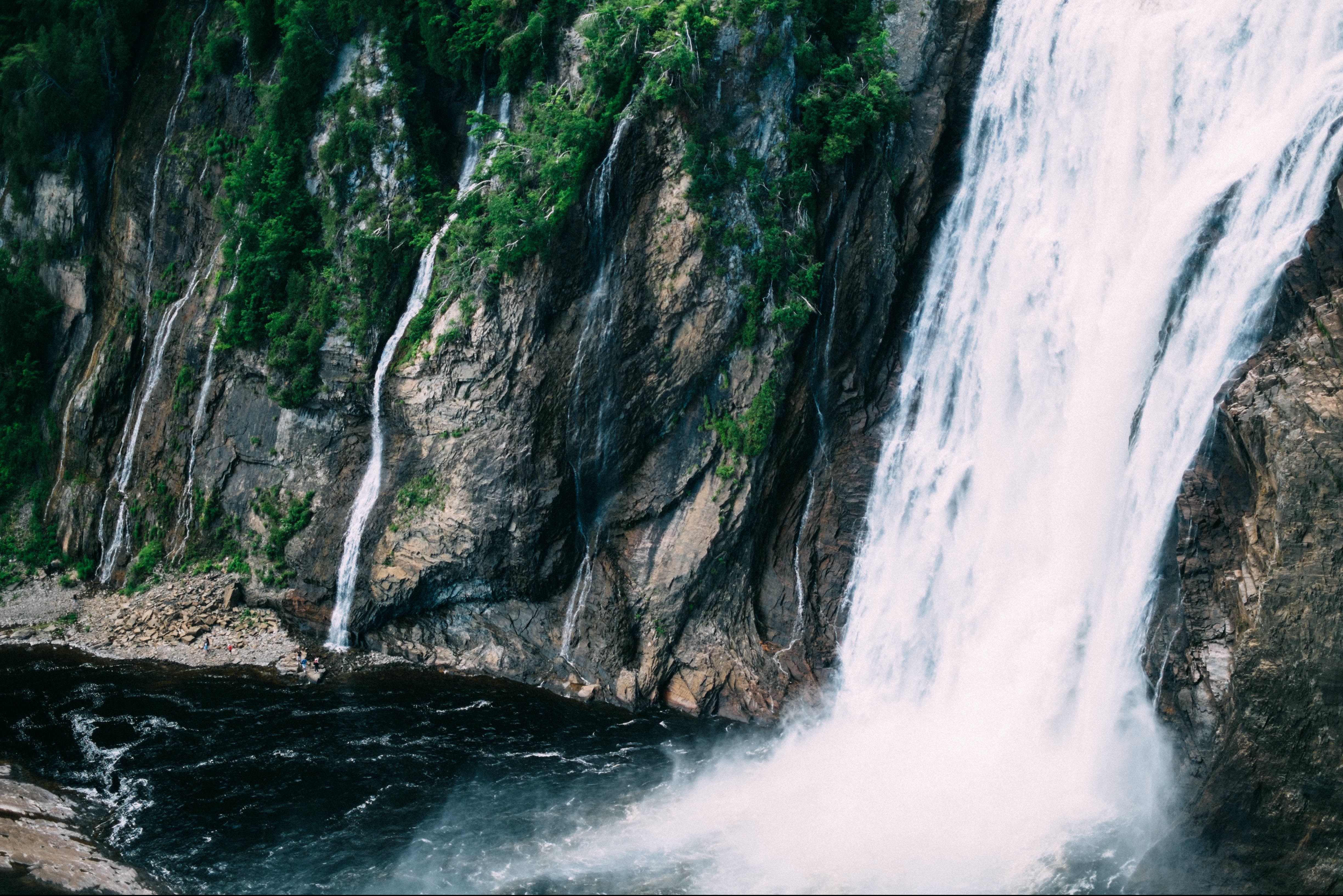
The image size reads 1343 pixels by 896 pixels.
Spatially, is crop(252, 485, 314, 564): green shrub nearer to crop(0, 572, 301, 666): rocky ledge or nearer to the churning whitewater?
crop(0, 572, 301, 666): rocky ledge

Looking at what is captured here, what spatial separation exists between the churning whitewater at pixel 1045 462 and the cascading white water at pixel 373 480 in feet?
34.4

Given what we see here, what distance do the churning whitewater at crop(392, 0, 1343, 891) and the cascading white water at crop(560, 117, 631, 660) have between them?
6.47 m

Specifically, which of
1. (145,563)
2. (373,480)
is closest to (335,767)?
(373,480)

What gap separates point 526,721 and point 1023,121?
700 inches

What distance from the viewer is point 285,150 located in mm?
27203

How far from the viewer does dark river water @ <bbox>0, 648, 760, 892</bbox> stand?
1784 cm

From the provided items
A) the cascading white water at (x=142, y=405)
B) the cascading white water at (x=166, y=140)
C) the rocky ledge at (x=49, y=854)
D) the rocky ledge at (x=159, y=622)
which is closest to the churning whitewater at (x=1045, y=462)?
the rocky ledge at (x=49, y=854)

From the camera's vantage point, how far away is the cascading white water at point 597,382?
23547 millimetres

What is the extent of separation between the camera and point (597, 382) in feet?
78.4

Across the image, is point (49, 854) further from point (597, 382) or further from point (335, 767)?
point (597, 382)

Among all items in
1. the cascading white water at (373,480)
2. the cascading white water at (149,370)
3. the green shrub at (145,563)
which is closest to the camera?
the cascading white water at (373,480)

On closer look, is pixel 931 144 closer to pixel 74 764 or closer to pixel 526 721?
pixel 526 721

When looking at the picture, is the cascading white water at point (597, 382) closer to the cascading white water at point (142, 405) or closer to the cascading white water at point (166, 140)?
the cascading white water at point (142, 405)

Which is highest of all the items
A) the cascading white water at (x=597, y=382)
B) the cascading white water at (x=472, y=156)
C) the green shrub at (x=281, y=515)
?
the cascading white water at (x=472, y=156)
